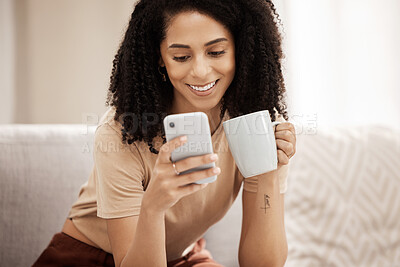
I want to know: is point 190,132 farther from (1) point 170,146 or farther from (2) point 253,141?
(2) point 253,141

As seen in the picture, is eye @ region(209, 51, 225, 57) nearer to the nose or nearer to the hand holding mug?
the nose

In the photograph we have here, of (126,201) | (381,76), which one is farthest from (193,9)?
(381,76)

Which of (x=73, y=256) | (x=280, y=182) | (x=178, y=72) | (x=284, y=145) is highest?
(x=178, y=72)

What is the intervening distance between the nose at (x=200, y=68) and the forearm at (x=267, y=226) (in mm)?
308

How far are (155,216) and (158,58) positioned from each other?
1.43 ft

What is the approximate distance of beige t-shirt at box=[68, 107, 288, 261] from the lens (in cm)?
98

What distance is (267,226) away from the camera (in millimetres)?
1058

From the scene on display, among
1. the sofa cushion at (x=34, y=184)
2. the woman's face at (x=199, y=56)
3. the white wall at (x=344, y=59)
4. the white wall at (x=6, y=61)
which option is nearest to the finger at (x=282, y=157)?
the woman's face at (x=199, y=56)

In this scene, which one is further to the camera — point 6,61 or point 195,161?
point 6,61

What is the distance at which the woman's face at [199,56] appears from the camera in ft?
3.11

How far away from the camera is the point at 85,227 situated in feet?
→ 3.86

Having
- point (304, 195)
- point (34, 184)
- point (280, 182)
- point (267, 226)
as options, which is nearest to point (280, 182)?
point (280, 182)

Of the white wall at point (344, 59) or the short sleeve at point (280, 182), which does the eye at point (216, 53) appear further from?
the white wall at point (344, 59)

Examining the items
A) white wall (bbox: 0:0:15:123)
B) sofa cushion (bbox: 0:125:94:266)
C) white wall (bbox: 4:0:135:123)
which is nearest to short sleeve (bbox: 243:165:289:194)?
sofa cushion (bbox: 0:125:94:266)
